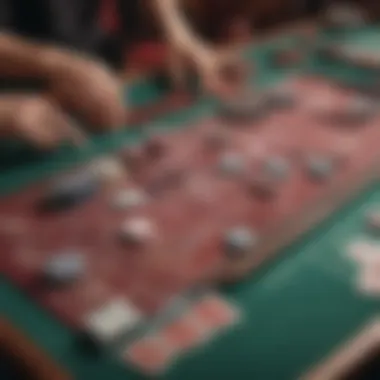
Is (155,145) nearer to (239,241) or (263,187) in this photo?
(263,187)

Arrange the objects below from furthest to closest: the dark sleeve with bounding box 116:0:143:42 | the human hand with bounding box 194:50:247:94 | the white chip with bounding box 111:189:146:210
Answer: the dark sleeve with bounding box 116:0:143:42 < the human hand with bounding box 194:50:247:94 < the white chip with bounding box 111:189:146:210

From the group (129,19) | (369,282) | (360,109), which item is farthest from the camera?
(129,19)

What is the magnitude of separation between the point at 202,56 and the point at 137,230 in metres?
0.88

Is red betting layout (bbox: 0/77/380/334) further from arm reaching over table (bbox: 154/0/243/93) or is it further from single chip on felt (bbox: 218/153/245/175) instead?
arm reaching over table (bbox: 154/0/243/93)

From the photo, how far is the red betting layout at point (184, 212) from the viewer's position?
1142 millimetres

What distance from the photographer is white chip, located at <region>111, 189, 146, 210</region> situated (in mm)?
1361

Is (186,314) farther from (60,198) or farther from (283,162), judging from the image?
(283,162)

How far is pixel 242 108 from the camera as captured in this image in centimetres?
181

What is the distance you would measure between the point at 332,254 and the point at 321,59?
1.15 meters

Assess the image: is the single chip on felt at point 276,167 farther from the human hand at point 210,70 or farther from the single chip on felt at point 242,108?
the human hand at point 210,70

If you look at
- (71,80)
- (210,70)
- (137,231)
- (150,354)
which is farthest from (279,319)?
(210,70)

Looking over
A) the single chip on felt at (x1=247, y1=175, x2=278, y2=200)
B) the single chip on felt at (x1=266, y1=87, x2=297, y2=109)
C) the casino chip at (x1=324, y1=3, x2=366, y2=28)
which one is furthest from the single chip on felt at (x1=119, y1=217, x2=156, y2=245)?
the casino chip at (x1=324, y1=3, x2=366, y2=28)

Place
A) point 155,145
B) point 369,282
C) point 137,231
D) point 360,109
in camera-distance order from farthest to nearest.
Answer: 1. point 360,109
2. point 155,145
3. point 137,231
4. point 369,282

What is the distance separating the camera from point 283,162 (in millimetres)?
1550
